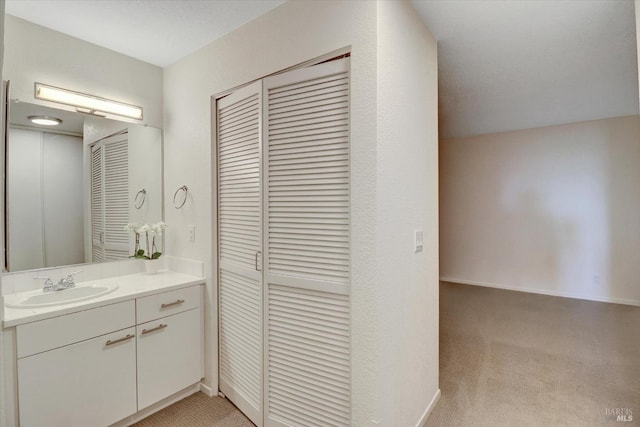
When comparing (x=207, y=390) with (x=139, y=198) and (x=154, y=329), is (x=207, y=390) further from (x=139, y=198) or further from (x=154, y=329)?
(x=139, y=198)

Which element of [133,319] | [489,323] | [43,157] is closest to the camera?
[133,319]

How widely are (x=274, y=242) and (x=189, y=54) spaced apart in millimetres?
1697

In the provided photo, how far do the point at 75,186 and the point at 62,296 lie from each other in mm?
779

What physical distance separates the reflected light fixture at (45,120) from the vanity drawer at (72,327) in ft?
4.34

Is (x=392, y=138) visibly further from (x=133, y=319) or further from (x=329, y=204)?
(x=133, y=319)

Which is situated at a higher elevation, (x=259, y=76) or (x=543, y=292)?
(x=259, y=76)

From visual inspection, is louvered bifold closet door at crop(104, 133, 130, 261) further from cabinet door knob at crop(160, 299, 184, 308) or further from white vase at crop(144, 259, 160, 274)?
cabinet door knob at crop(160, 299, 184, 308)

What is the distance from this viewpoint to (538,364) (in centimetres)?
268

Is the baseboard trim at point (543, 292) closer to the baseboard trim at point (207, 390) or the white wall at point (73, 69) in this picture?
the baseboard trim at point (207, 390)

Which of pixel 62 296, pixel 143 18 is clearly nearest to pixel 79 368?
pixel 62 296

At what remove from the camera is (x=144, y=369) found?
6.66ft

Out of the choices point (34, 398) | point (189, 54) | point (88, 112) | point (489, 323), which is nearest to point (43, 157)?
point (88, 112)

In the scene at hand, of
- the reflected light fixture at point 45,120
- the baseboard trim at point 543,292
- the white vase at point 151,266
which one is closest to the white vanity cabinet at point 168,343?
the white vase at point 151,266

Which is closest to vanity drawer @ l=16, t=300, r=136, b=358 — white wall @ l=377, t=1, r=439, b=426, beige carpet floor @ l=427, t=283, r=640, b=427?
white wall @ l=377, t=1, r=439, b=426
